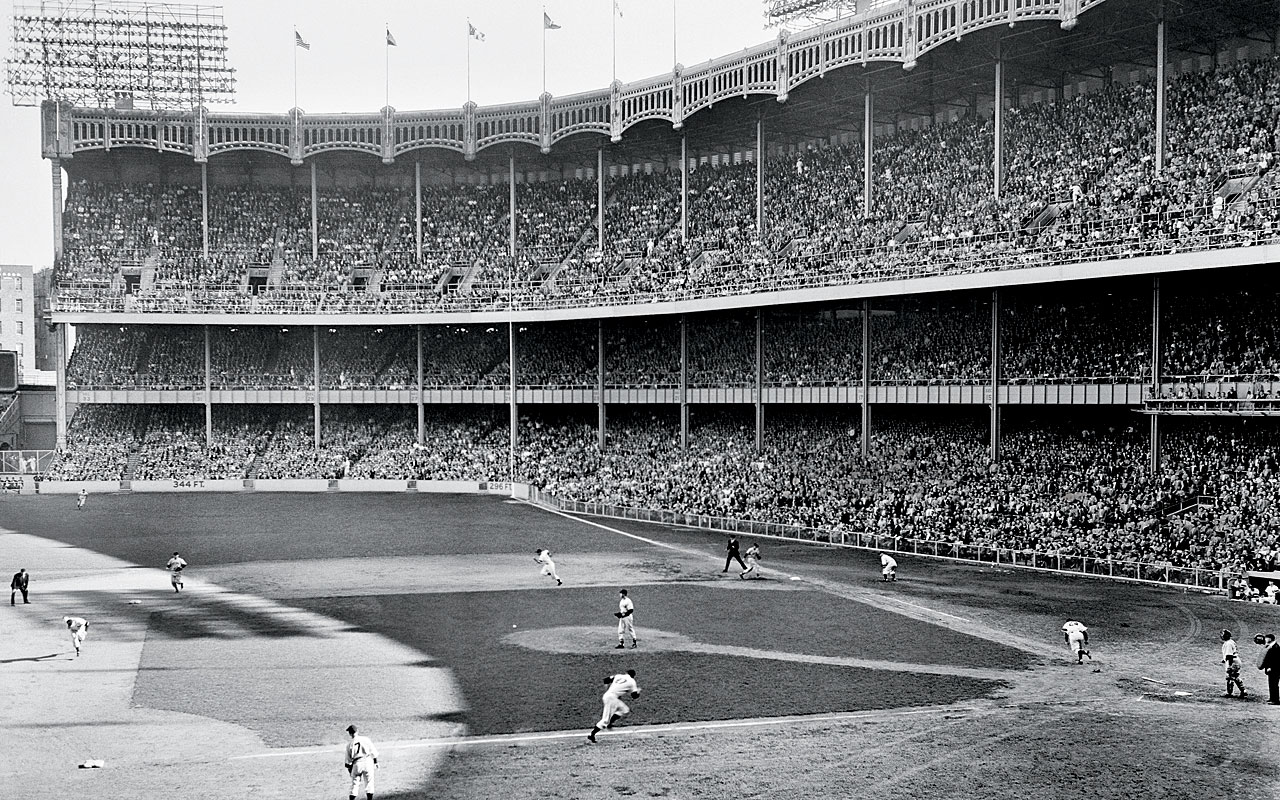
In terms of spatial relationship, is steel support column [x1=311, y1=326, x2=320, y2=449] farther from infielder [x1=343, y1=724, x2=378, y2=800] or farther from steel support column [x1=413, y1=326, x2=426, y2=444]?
infielder [x1=343, y1=724, x2=378, y2=800]

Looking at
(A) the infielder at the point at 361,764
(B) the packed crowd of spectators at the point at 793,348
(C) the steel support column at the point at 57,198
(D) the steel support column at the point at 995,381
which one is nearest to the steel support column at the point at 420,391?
(B) the packed crowd of spectators at the point at 793,348

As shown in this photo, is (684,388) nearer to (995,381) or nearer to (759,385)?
(759,385)

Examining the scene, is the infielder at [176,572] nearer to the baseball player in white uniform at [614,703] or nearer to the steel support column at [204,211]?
the baseball player in white uniform at [614,703]

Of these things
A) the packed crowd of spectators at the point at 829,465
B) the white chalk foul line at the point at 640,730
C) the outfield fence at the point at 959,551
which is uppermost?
the packed crowd of spectators at the point at 829,465

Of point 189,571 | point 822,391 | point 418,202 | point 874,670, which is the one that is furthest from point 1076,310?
point 418,202

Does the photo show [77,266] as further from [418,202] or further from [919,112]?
[919,112]
